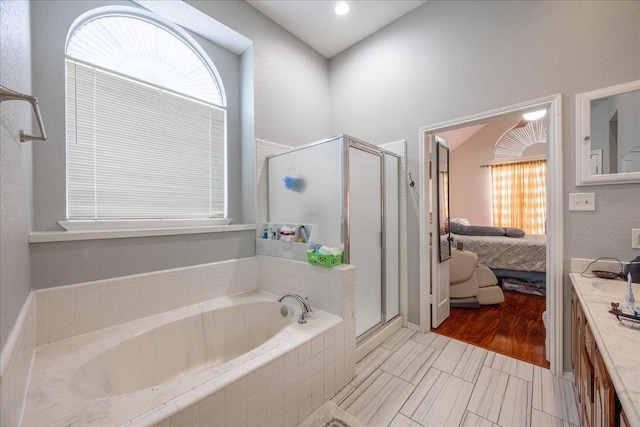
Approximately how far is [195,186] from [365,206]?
146cm

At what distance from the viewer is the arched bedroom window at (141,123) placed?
1.64m

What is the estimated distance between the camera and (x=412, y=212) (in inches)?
94.9

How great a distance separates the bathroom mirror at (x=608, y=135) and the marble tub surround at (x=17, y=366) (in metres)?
2.79

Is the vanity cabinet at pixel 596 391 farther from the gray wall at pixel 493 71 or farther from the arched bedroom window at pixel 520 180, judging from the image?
the arched bedroom window at pixel 520 180

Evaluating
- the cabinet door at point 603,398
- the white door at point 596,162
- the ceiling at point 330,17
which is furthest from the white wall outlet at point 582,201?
the ceiling at point 330,17

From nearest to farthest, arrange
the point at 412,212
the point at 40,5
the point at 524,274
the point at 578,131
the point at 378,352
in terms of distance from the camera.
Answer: the point at 40,5 → the point at 578,131 → the point at 378,352 → the point at 412,212 → the point at 524,274

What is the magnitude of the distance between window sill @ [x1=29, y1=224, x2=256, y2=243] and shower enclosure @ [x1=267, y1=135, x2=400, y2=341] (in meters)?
0.51

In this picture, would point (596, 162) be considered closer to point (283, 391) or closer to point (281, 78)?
point (283, 391)

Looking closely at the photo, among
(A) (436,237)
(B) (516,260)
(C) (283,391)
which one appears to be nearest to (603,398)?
(C) (283,391)

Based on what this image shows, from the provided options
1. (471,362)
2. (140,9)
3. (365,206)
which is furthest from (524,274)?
(140,9)

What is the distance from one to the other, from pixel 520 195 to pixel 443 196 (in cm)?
384

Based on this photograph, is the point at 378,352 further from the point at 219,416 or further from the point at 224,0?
the point at 224,0

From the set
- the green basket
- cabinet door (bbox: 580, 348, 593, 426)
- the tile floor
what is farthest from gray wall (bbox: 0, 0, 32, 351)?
cabinet door (bbox: 580, 348, 593, 426)

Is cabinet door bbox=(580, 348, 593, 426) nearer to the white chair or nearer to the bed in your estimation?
the white chair
